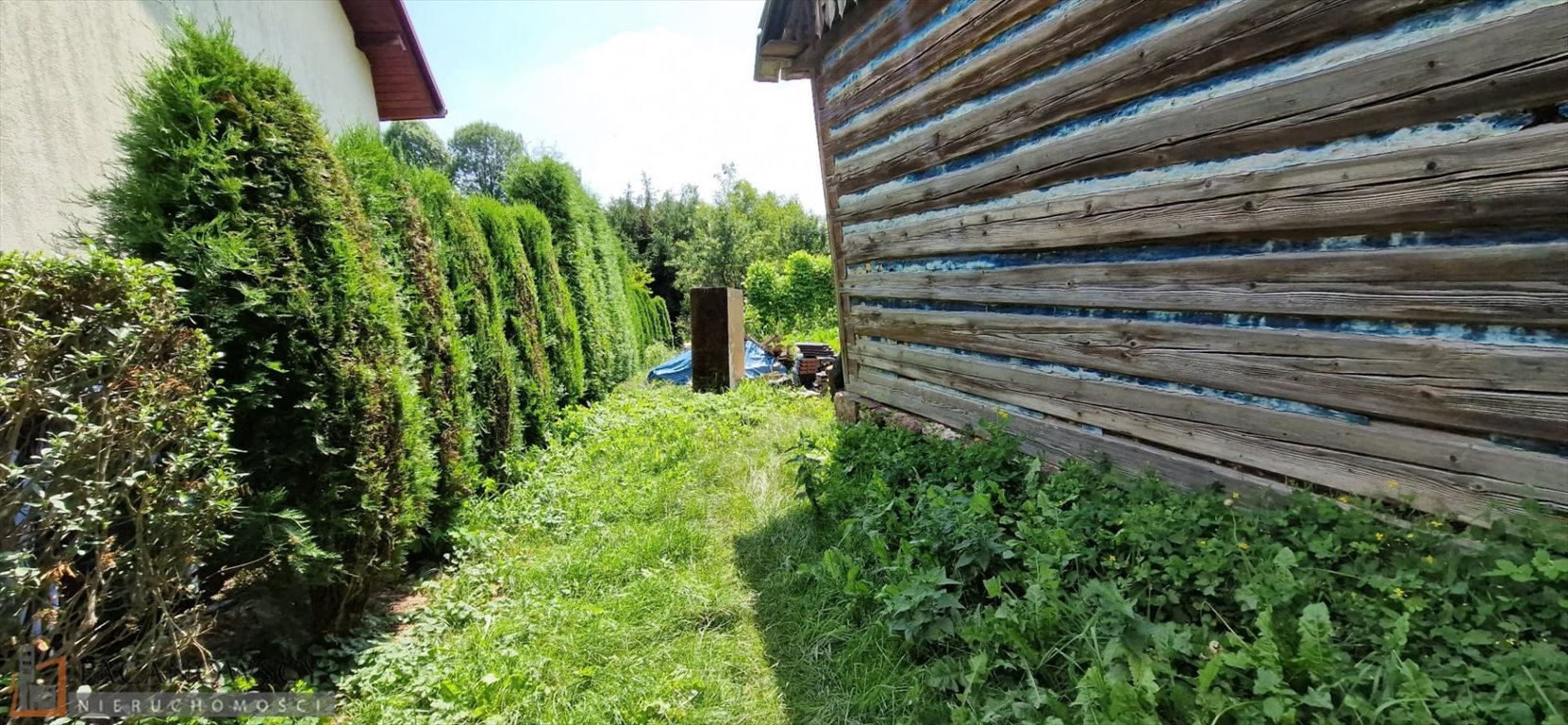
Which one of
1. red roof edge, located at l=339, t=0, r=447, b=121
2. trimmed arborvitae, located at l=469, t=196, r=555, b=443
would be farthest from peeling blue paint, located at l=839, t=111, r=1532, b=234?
red roof edge, located at l=339, t=0, r=447, b=121

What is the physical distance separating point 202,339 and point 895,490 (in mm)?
3231

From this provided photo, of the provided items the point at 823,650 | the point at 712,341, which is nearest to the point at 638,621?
the point at 823,650

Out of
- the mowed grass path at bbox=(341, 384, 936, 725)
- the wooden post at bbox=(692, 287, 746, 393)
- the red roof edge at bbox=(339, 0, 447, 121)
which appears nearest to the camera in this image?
the mowed grass path at bbox=(341, 384, 936, 725)

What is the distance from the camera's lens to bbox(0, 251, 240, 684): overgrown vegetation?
→ 183cm

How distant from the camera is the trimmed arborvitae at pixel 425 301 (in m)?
3.75

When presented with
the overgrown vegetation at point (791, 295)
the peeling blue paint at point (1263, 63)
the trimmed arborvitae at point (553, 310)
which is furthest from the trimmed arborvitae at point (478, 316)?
the overgrown vegetation at point (791, 295)

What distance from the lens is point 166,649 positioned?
89.2 inches

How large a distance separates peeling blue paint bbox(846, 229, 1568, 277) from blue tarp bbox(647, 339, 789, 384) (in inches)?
294

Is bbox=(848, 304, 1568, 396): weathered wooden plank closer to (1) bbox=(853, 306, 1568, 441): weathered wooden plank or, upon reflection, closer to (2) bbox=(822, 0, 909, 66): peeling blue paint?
(1) bbox=(853, 306, 1568, 441): weathered wooden plank

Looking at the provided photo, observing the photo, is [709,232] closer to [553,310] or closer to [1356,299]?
[553,310]

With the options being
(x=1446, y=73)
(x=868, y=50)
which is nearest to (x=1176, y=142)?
(x=1446, y=73)

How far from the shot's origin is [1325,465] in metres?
1.96

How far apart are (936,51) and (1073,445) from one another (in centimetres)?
237

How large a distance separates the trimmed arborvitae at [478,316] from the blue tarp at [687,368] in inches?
208
